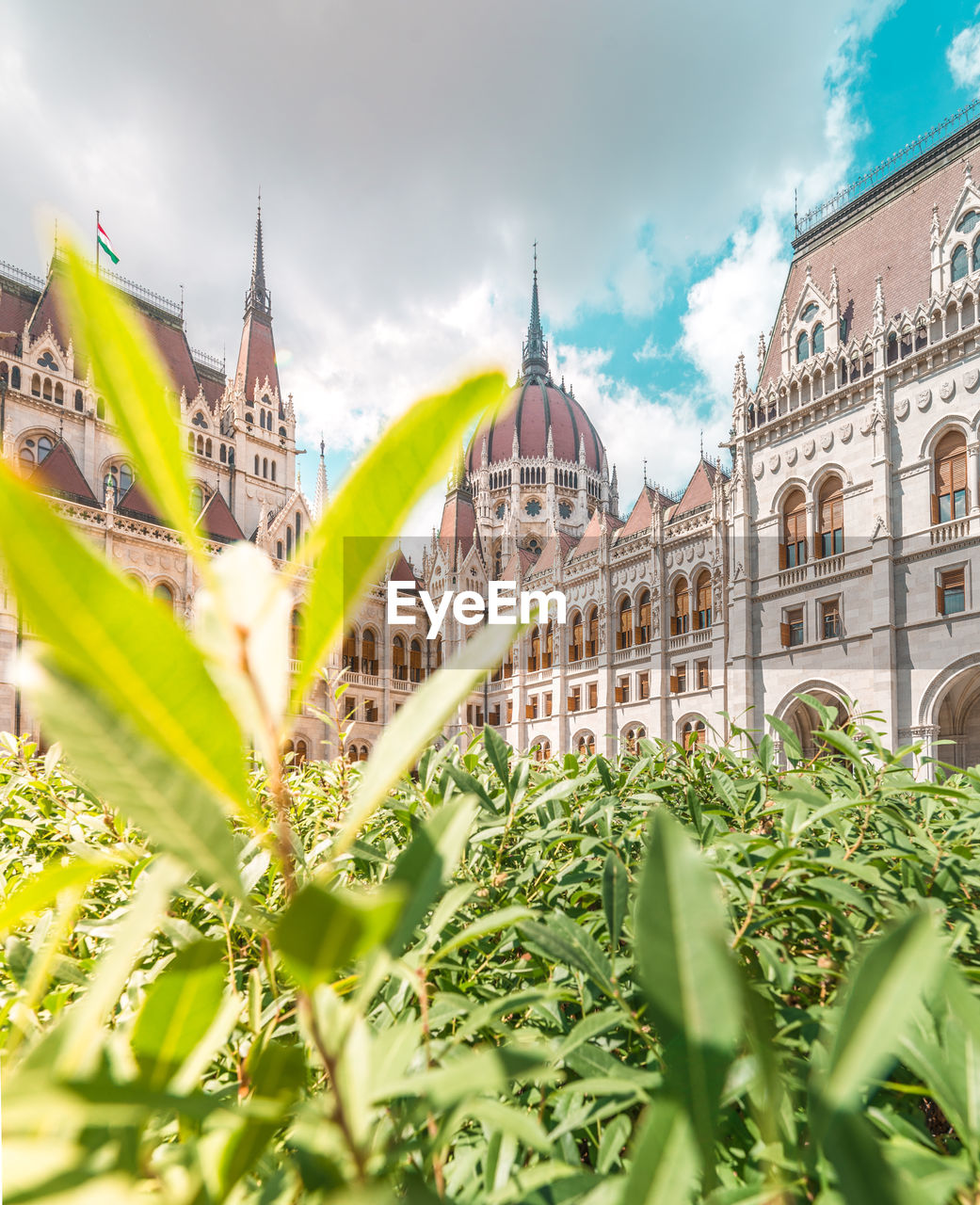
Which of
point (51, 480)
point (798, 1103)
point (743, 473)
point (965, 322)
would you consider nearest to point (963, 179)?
point (965, 322)

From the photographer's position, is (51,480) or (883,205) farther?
(51,480)

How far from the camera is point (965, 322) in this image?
48.6 ft

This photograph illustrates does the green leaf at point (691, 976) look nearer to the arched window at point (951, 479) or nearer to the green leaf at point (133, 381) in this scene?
the green leaf at point (133, 381)

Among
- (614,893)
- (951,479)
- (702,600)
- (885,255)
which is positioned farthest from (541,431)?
(614,893)

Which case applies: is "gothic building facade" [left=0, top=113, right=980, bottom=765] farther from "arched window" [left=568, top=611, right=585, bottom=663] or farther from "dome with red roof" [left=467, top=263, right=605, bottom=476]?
"dome with red roof" [left=467, top=263, right=605, bottom=476]

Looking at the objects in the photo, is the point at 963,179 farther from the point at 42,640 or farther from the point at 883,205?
the point at 42,640

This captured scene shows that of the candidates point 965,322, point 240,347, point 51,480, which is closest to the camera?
point 965,322

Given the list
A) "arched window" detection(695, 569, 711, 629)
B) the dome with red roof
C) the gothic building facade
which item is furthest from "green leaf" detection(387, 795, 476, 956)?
the dome with red roof

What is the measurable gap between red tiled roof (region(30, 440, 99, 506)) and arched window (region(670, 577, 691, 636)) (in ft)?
62.3

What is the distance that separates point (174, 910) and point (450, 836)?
881mm

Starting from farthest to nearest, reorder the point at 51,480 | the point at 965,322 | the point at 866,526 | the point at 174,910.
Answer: the point at 51,480, the point at 866,526, the point at 965,322, the point at 174,910

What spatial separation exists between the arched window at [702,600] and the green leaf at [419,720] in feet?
69.6

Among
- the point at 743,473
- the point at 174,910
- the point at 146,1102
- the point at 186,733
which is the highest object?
the point at 743,473

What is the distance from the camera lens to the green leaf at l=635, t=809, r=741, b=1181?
338 millimetres
